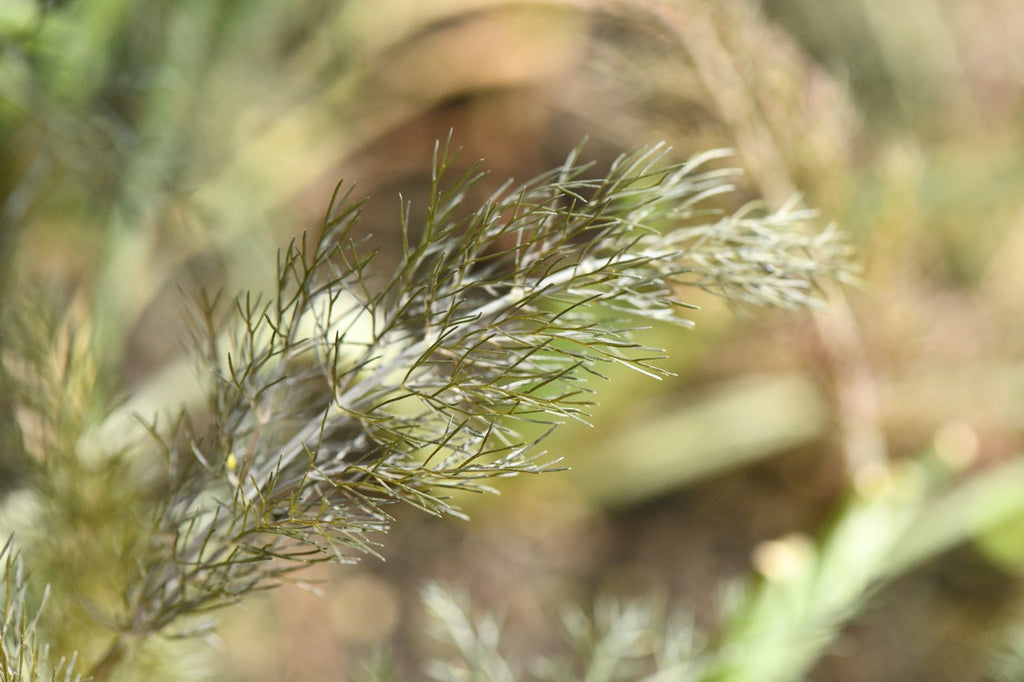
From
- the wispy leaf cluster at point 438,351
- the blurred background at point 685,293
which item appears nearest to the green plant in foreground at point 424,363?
the wispy leaf cluster at point 438,351

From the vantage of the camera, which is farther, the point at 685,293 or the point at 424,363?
the point at 685,293

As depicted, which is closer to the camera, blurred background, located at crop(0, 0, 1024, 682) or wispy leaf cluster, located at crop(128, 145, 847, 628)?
wispy leaf cluster, located at crop(128, 145, 847, 628)

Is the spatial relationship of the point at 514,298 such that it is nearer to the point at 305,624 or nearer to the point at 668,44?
the point at 668,44

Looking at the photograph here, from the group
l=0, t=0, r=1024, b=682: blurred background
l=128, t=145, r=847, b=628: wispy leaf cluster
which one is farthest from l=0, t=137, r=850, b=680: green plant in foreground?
l=0, t=0, r=1024, b=682: blurred background

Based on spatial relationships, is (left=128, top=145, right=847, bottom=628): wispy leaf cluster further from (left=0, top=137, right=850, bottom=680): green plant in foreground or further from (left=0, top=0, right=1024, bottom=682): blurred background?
(left=0, top=0, right=1024, bottom=682): blurred background

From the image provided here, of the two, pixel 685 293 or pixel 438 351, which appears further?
pixel 685 293

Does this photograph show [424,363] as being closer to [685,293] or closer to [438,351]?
[438,351]

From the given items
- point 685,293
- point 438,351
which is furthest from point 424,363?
point 685,293

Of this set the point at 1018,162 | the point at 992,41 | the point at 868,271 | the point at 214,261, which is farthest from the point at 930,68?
the point at 214,261

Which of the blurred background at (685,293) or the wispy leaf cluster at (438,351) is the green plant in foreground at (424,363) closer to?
the wispy leaf cluster at (438,351)
